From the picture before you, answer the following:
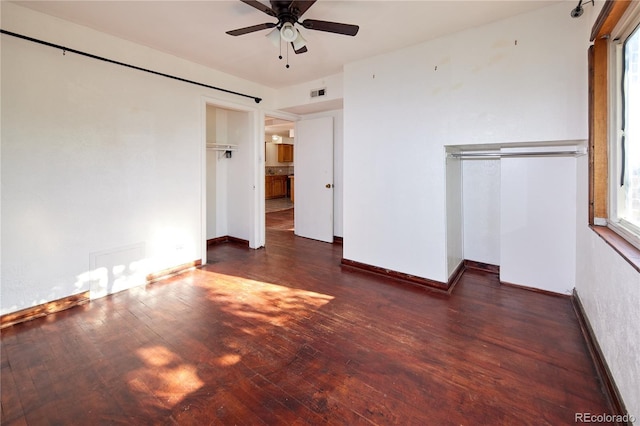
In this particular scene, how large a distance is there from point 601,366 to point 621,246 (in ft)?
2.60

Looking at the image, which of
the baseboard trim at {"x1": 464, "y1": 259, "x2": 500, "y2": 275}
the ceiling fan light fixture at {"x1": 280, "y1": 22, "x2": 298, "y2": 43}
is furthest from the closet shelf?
the baseboard trim at {"x1": 464, "y1": 259, "x2": 500, "y2": 275}

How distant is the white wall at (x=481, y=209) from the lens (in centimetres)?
365

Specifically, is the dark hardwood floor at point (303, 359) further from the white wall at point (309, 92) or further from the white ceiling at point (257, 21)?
the white wall at point (309, 92)

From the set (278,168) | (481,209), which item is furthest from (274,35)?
(278,168)

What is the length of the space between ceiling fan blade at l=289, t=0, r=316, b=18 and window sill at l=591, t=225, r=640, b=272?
234 cm

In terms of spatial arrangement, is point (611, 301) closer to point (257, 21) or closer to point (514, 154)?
point (514, 154)

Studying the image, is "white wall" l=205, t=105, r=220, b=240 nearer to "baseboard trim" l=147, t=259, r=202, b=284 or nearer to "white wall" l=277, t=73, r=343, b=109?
"white wall" l=277, t=73, r=343, b=109

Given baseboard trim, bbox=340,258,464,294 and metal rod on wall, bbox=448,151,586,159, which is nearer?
metal rod on wall, bbox=448,151,586,159

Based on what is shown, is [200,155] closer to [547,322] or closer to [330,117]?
[330,117]

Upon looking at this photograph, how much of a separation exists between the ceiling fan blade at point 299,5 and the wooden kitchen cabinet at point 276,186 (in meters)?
8.91

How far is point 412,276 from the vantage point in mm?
3445

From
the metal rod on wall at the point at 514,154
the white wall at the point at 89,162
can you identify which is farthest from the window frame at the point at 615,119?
the white wall at the point at 89,162

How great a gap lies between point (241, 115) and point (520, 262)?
4.37 metres

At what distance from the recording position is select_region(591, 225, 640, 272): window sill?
140 cm
